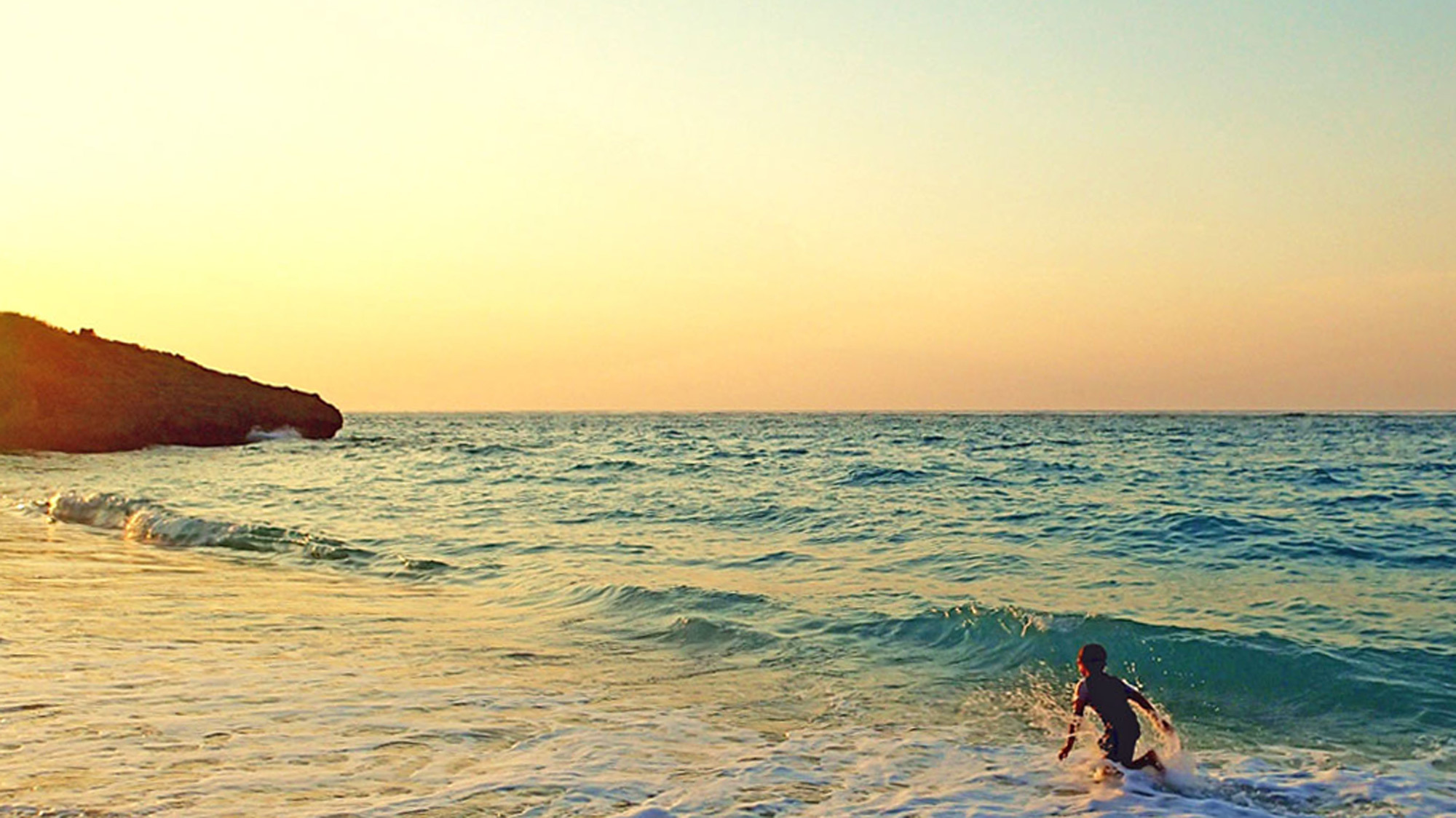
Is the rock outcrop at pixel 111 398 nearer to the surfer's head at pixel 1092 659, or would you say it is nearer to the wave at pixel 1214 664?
the wave at pixel 1214 664

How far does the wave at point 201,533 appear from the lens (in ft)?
64.1

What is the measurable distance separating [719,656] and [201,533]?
46.4 feet

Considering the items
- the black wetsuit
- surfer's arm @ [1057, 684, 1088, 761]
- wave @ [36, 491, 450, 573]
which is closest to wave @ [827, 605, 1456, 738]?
the black wetsuit

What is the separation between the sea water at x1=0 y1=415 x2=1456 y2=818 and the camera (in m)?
7.55

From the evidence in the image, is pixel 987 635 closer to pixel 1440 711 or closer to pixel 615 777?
pixel 1440 711

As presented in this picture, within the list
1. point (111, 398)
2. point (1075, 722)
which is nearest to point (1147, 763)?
point (1075, 722)

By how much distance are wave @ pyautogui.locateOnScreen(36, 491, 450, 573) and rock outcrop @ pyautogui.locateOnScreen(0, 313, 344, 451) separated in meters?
32.7

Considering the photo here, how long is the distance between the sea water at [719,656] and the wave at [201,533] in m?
0.11

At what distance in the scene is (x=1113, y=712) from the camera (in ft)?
26.8

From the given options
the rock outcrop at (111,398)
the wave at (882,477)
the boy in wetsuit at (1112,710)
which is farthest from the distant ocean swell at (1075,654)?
the rock outcrop at (111,398)

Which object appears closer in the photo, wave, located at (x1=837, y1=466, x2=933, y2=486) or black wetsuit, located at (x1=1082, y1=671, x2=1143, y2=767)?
black wetsuit, located at (x1=1082, y1=671, x2=1143, y2=767)

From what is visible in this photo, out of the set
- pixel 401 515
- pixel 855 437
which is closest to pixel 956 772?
pixel 401 515

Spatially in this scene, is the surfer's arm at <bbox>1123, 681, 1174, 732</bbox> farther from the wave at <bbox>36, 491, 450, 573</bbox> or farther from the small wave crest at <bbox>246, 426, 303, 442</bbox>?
the small wave crest at <bbox>246, 426, 303, 442</bbox>

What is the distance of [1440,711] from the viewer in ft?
32.4
